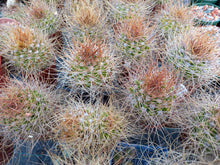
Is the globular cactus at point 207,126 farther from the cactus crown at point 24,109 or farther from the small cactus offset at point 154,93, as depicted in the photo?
the cactus crown at point 24,109

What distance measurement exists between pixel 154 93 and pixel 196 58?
14.1 inches

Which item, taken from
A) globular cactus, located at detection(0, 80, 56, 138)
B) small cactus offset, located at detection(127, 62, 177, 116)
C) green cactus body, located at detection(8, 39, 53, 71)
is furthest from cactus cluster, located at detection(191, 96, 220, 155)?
green cactus body, located at detection(8, 39, 53, 71)

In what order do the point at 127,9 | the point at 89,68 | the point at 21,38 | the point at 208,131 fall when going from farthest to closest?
the point at 127,9 < the point at 21,38 < the point at 89,68 < the point at 208,131

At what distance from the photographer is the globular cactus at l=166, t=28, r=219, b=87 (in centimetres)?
104

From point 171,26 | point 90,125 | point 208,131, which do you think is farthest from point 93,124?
point 171,26

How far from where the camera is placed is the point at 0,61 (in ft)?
4.33

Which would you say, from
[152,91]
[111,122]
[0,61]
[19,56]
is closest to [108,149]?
[111,122]

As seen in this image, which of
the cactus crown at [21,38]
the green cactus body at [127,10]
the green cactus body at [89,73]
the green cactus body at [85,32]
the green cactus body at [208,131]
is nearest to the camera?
Answer: the green cactus body at [208,131]

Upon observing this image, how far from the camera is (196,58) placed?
3.42ft

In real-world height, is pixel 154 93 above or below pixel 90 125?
above

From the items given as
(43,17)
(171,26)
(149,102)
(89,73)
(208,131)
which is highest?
(43,17)

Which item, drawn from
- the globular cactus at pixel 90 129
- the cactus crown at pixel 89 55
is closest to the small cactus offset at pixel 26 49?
the cactus crown at pixel 89 55

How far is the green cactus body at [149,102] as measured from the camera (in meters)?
0.92

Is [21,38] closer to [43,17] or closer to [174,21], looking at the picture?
[43,17]
